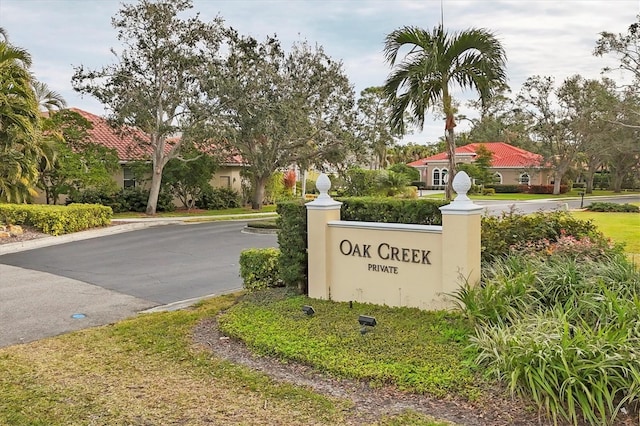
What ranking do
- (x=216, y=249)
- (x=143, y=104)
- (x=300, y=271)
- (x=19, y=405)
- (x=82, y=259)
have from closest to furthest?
(x=19, y=405) → (x=300, y=271) → (x=82, y=259) → (x=216, y=249) → (x=143, y=104)

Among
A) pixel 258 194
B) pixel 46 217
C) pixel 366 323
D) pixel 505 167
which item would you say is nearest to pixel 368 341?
pixel 366 323

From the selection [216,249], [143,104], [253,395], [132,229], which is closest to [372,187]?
[216,249]

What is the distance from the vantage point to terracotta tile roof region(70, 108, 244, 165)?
26927mm

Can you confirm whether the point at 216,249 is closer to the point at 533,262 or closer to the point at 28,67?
the point at 533,262

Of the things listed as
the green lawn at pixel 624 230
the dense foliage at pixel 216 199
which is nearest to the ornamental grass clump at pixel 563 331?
the green lawn at pixel 624 230

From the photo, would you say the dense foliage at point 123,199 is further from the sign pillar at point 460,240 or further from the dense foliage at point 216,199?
the sign pillar at point 460,240

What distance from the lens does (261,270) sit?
826 cm

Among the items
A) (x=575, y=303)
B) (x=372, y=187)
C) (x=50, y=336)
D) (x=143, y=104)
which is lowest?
(x=50, y=336)

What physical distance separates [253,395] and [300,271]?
322 cm

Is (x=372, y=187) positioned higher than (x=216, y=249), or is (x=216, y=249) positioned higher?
(x=372, y=187)

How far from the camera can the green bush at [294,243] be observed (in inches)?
296

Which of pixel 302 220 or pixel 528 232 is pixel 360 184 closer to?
pixel 528 232

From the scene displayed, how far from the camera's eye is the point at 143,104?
24453mm

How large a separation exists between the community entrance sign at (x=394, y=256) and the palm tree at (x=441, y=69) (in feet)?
9.74
